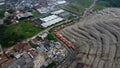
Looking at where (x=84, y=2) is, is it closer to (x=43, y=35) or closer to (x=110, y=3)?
(x=110, y=3)

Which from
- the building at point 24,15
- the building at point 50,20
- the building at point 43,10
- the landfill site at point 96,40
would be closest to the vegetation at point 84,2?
the landfill site at point 96,40

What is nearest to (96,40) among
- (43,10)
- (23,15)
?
(43,10)

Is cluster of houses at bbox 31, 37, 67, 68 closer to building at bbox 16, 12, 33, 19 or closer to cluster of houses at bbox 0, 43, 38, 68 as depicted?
cluster of houses at bbox 0, 43, 38, 68

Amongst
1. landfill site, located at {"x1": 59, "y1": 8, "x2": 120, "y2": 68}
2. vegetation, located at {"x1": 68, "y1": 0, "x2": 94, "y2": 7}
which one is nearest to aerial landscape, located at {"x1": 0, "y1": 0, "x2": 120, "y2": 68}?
landfill site, located at {"x1": 59, "y1": 8, "x2": 120, "y2": 68}

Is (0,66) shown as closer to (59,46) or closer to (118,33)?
(59,46)

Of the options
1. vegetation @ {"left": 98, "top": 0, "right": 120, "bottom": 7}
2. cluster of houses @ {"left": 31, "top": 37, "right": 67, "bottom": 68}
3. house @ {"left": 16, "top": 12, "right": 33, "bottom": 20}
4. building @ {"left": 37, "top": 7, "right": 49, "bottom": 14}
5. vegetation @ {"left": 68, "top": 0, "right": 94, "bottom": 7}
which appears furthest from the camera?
vegetation @ {"left": 68, "top": 0, "right": 94, "bottom": 7}

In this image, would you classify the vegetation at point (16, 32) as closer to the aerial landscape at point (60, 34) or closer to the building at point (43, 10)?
the aerial landscape at point (60, 34)

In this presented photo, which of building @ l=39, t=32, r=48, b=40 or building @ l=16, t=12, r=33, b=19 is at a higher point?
building @ l=16, t=12, r=33, b=19
